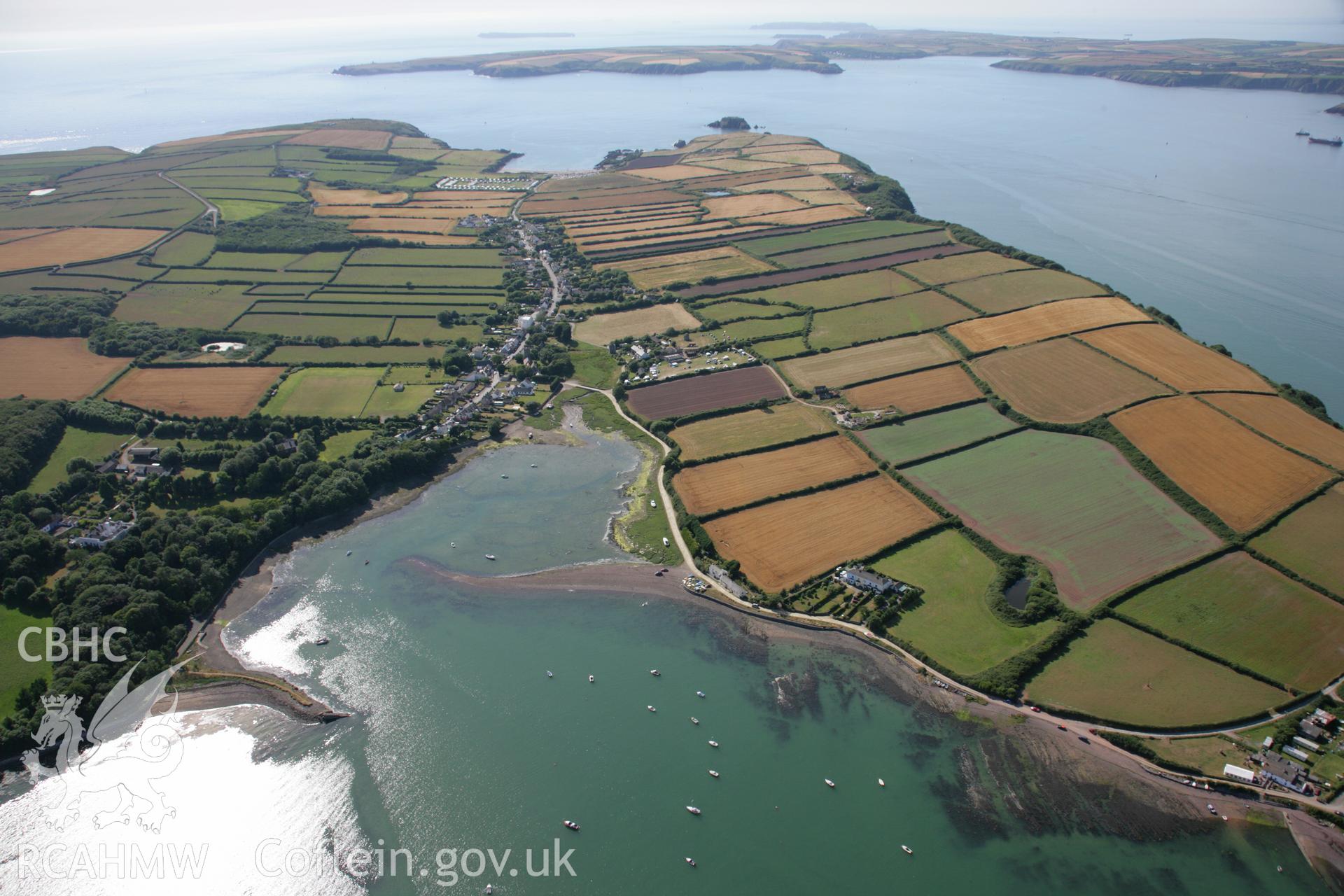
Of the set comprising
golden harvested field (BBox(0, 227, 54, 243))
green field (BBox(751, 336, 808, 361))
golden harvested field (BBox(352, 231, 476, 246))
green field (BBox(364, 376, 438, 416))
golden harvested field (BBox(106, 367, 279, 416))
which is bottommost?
green field (BBox(751, 336, 808, 361))

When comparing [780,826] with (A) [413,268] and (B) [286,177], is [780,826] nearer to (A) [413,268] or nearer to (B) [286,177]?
(A) [413,268]

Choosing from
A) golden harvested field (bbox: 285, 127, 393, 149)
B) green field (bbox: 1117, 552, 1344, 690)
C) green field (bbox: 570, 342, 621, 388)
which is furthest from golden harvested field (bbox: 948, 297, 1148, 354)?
golden harvested field (bbox: 285, 127, 393, 149)

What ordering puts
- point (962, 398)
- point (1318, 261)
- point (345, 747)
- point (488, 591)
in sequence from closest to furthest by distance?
point (345, 747) → point (488, 591) → point (962, 398) → point (1318, 261)

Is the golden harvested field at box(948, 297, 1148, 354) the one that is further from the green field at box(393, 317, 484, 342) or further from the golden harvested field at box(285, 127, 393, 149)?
the golden harvested field at box(285, 127, 393, 149)

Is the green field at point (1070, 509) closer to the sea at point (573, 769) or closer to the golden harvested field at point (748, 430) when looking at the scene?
the golden harvested field at point (748, 430)

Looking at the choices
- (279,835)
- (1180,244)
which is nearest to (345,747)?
(279,835)
